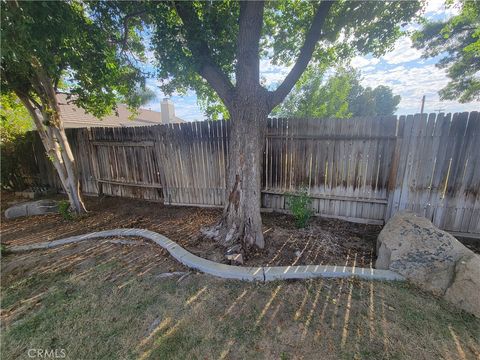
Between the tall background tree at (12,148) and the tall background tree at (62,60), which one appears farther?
the tall background tree at (12,148)

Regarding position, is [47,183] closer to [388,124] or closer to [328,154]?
[328,154]

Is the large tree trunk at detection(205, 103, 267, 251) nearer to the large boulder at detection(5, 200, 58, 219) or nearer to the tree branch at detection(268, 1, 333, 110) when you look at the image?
the tree branch at detection(268, 1, 333, 110)

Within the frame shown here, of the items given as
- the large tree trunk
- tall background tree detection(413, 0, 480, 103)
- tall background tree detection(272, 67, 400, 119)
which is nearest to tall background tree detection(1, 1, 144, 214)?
the large tree trunk

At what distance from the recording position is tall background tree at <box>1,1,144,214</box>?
8.34ft

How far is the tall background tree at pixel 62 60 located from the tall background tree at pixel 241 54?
711 mm

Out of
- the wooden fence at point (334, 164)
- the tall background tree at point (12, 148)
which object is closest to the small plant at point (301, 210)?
the wooden fence at point (334, 164)

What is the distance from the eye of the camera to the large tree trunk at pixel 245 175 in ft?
10.6

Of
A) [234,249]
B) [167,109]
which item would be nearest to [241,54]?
[234,249]

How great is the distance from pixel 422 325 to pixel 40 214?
7957 mm

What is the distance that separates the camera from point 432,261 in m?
2.50

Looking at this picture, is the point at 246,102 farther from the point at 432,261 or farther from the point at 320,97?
the point at 320,97

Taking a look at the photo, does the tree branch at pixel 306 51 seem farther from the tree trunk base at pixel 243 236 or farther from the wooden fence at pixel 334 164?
the tree trunk base at pixel 243 236

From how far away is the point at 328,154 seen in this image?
14.1ft
